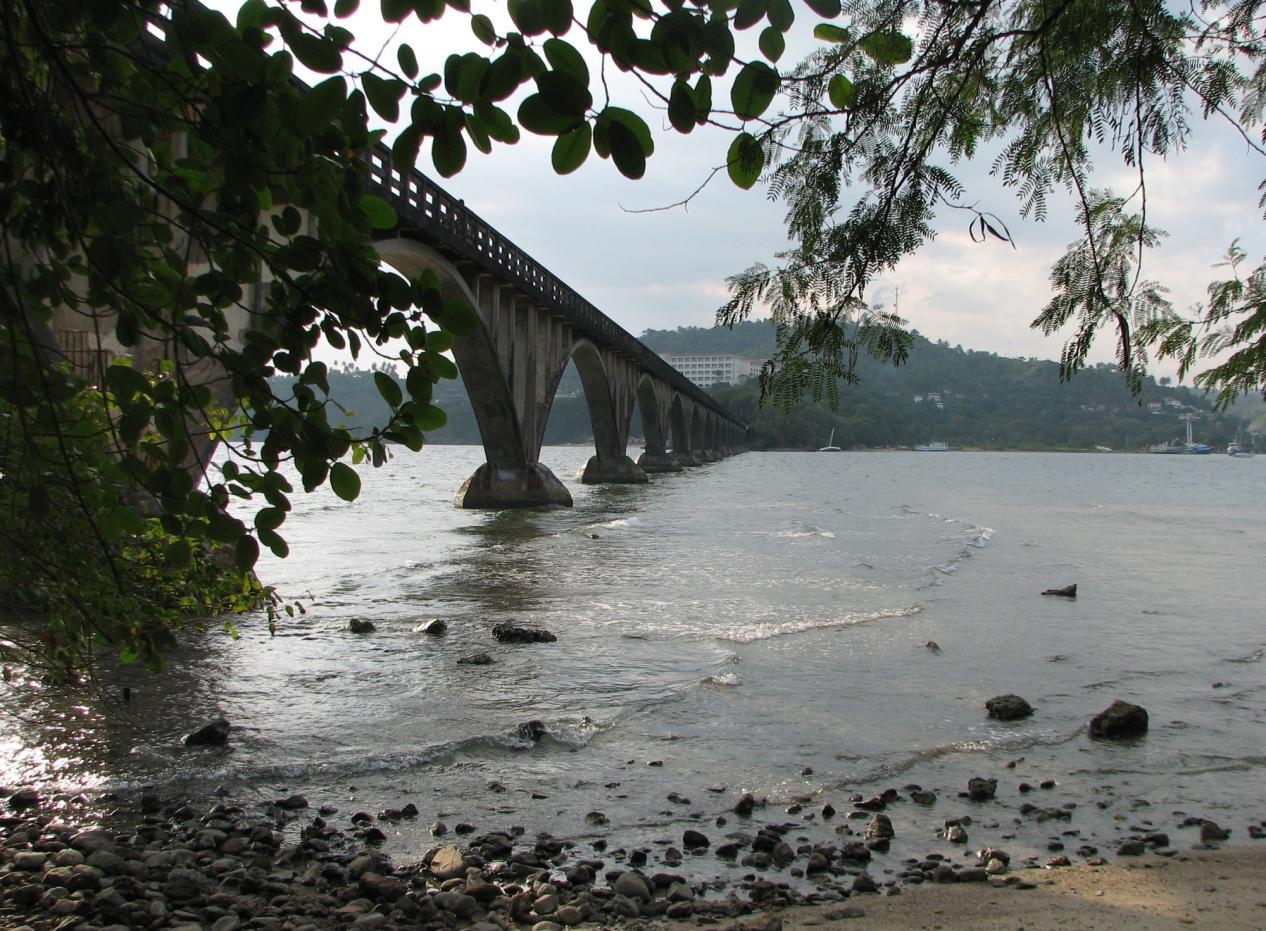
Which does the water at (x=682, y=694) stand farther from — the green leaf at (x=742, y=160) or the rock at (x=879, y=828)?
the green leaf at (x=742, y=160)

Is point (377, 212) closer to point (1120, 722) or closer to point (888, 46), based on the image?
point (888, 46)

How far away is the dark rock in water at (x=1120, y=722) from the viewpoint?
7.21 meters

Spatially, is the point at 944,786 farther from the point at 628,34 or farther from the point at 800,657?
the point at 628,34

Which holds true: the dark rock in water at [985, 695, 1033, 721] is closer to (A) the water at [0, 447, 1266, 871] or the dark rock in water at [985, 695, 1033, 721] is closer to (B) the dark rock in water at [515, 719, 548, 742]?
(A) the water at [0, 447, 1266, 871]

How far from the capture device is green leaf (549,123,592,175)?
7.14 ft

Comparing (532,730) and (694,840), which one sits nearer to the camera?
(694,840)

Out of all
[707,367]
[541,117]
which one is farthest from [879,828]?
[707,367]

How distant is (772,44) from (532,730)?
5.43 meters

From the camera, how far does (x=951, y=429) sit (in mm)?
144750

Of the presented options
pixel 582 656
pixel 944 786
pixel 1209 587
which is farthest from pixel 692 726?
pixel 1209 587

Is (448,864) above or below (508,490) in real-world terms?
below

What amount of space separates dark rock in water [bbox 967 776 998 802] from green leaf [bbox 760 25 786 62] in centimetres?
471

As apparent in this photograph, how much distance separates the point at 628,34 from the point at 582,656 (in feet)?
26.4

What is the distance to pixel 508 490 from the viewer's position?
31.4m
